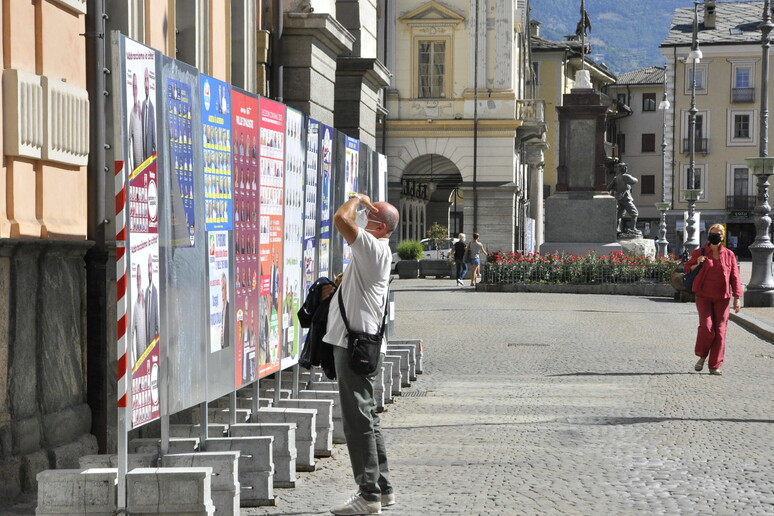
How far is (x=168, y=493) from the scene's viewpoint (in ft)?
22.8

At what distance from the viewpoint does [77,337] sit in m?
9.36

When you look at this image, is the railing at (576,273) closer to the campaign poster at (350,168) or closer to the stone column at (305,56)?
the stone column at (305,56)

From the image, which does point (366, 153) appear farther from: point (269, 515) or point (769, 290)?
point (769, 290)

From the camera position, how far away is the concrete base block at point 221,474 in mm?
7375

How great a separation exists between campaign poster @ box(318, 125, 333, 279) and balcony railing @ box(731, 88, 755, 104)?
87130mm

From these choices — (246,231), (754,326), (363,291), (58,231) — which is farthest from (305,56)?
(754,326)

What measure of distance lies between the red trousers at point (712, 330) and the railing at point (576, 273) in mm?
19882

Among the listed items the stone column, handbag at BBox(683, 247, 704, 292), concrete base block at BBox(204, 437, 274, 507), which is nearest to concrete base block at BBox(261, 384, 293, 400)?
concrete base block at BBox(204, 437, 274, 507)

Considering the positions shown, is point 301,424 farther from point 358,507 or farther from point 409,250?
point 409,250

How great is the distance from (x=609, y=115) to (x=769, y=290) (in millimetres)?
78474

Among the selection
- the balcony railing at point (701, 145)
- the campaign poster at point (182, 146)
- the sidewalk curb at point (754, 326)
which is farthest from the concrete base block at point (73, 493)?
the balcony railing at point (701, 145)

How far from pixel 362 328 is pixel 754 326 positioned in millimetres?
17228

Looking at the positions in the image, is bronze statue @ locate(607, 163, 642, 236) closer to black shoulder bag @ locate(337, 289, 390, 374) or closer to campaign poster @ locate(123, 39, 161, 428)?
black shoulder bag @ locate(337, 289, 390, 374)

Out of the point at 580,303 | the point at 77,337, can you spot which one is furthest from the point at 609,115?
the point at 77,337
